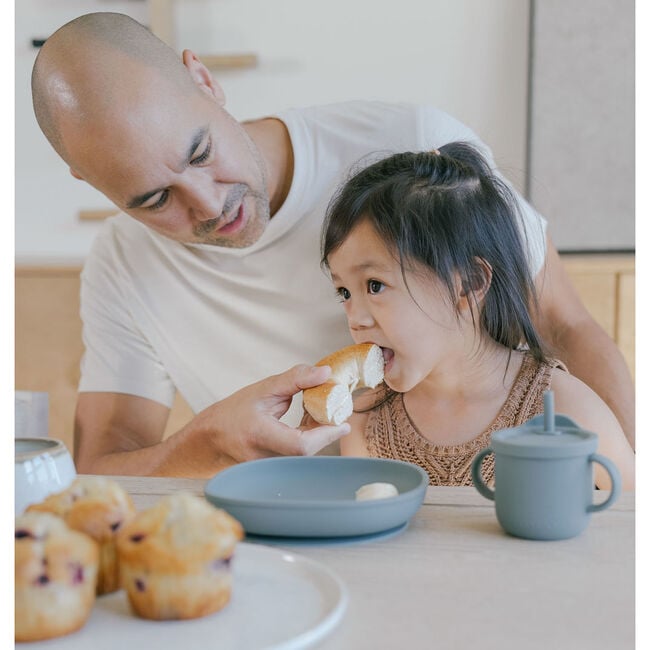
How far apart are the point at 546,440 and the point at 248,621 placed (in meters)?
0.36

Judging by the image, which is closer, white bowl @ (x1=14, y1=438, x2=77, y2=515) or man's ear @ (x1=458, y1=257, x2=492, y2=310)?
white bowl @ (x1=14, y1=438, x2=77, y2=515)

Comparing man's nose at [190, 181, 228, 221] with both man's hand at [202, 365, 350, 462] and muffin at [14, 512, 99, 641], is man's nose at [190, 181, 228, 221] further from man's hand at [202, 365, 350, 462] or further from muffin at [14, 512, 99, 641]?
muffin at [14, 512, 99, 641]

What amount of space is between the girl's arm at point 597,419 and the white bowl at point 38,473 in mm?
927

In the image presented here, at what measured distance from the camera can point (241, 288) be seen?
192 cm

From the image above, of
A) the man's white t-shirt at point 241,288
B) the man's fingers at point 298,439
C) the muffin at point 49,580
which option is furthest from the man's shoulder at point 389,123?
the muffin at point 49,580

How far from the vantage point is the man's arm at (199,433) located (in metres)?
1.15

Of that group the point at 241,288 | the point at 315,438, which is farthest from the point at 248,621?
the point at 241,288

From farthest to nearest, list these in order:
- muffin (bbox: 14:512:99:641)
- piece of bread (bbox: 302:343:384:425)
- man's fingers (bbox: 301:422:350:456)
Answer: piece of bread (bbox: 302:343:384:425) → man's fingers (bbox: 301:422:350:456) → muffin (bbox: 14:512:99:641)

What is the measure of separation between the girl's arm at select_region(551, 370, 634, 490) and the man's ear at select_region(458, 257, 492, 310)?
21 cm

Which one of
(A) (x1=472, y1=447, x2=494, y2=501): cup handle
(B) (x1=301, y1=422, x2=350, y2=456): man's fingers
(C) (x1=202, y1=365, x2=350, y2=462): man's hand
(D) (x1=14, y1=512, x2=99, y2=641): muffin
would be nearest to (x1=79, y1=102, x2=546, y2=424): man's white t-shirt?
(C) (x1=202, y1=365, x2=350, y2=462): man's hand

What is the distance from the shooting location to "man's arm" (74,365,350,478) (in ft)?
3.77

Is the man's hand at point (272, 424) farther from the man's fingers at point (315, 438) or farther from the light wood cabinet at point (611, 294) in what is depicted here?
the light wood cabinet at point (611, 294)

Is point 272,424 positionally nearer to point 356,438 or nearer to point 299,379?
point 299,379

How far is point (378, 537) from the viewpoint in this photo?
0.78 meters
